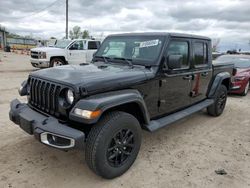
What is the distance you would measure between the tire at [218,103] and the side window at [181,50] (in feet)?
5.34

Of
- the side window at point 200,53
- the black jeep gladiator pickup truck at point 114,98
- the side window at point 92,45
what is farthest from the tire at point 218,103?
the side window at point 92,45

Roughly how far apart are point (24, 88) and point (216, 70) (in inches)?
163

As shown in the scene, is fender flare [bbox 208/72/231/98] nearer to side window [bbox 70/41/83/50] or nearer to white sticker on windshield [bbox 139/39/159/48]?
white sticker on windshield [bbox 139/39/159/48]

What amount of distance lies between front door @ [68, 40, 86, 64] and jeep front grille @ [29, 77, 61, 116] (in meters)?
9.72

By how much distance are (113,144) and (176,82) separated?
1.69 m

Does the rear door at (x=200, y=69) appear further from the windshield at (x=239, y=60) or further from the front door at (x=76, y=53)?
the front door at (x=76, y=53)

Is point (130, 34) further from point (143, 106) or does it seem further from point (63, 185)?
point (63, 185)

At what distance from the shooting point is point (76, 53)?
13.1 metres

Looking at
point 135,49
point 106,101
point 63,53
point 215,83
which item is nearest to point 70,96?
point 106,101

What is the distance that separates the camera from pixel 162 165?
351 cm

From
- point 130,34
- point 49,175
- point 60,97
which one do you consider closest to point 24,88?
point 60,97

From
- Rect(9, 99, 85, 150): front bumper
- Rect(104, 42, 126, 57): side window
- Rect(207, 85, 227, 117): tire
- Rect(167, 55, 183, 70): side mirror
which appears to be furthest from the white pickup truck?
Rect(9, 99, 85, 150): front bumper

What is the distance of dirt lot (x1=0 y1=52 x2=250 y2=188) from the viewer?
3.09 m

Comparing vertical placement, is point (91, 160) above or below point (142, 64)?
below
